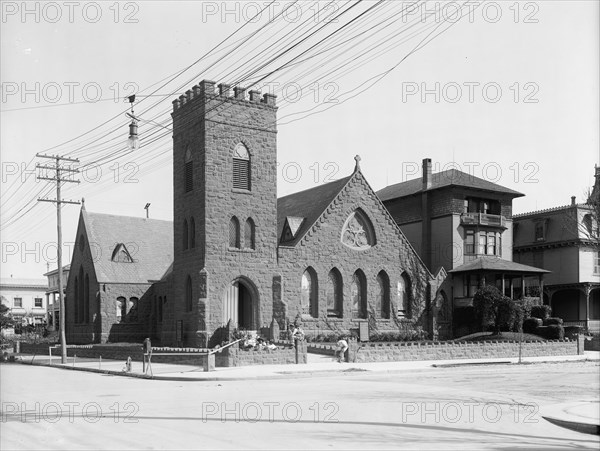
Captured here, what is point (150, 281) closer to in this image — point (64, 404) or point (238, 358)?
point (238, 358)

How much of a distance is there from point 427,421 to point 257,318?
31.1 meters

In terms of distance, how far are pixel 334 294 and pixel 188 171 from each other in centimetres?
1260

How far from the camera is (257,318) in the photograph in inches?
1788

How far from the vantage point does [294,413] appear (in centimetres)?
1594

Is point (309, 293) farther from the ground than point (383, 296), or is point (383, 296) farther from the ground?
point (309, 293)

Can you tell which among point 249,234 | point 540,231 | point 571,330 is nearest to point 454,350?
point 249,234

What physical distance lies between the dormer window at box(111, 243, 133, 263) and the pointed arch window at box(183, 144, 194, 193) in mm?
13373

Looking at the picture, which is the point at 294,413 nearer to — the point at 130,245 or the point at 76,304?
the point at 130,245

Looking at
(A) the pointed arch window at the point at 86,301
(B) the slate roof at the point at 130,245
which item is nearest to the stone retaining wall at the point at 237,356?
(B) the slate roof at the point at 130,245

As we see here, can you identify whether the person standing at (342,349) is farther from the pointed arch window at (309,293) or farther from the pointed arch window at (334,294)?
the pointed arch window at (334,294)

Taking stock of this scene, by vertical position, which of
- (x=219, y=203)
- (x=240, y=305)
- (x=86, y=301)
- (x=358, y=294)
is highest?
(x=219, y=203)

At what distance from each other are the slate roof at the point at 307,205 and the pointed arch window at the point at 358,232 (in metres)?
2.08

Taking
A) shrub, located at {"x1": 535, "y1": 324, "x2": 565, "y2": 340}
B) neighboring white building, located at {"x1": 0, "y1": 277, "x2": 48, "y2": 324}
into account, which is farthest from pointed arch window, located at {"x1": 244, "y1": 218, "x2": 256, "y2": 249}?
neighboring white building, located at {"x1": 0, "y1": 277, "x2": 48, "y2": 324}

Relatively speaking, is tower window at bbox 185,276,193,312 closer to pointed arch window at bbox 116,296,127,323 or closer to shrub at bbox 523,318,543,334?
pointed arch window at bbox 116,296,127,323
